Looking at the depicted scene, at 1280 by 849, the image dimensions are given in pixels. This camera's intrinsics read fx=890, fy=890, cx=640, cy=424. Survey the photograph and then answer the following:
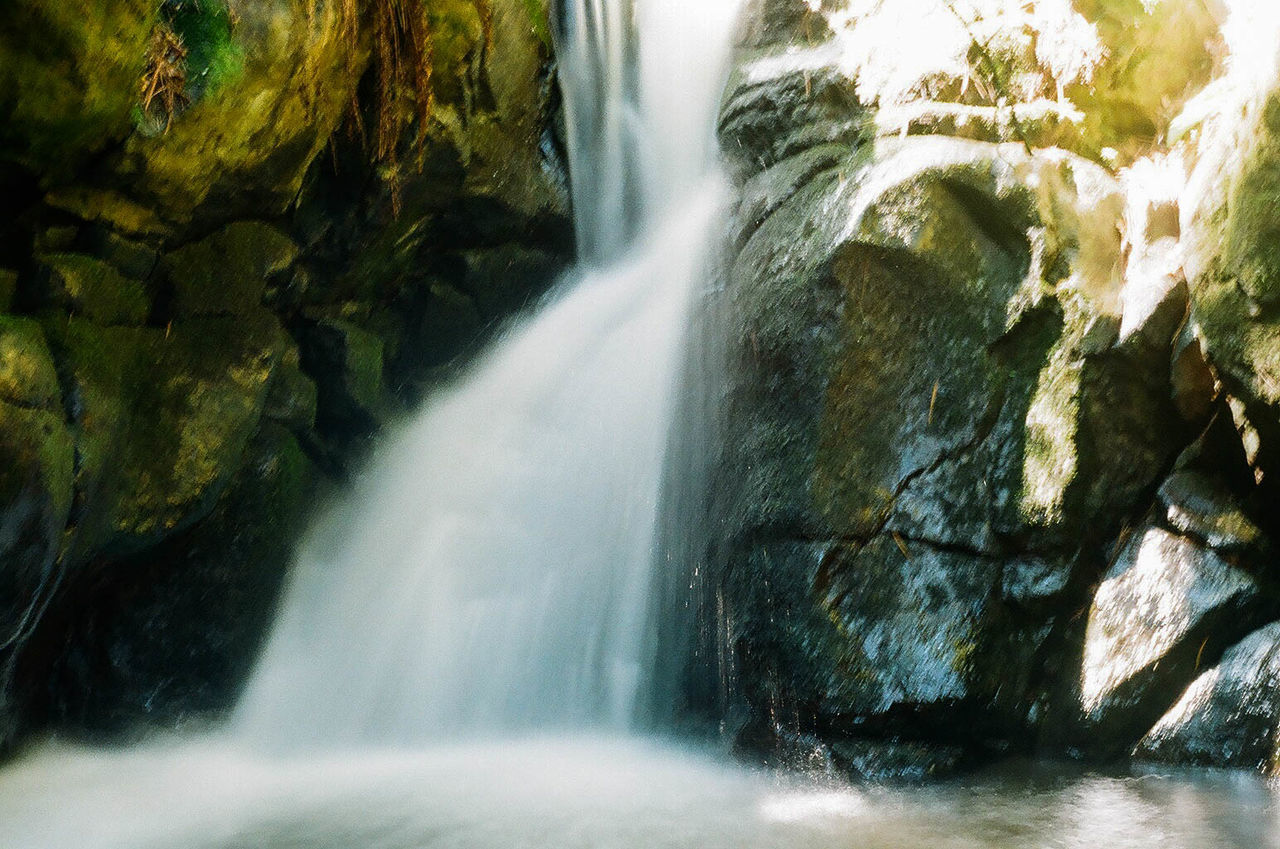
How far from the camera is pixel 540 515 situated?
6.10m

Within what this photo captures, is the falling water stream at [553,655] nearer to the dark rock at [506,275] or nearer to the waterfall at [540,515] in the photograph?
the waterfall at [540,515]

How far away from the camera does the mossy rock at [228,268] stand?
5020 millimetres

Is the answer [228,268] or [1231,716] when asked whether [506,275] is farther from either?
[1231,716]

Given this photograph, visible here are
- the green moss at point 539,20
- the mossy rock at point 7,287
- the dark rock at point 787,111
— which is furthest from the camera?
the green moss at point 539,20

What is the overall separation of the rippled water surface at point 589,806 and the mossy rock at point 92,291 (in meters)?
2.40

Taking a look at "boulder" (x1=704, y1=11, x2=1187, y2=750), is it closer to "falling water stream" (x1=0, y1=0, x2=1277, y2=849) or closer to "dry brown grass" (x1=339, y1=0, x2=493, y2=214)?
"falling water stream" (x1=0, y1=0, x2=1277, y2=849)

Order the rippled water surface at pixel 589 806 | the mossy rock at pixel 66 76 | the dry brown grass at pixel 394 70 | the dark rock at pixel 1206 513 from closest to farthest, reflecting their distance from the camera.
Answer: the rippled water surface at pixel 589 806
the mossy rock at pixel 66 76
the dark rock at pixel 1206 513
the dry brown grass at pixel 394 70

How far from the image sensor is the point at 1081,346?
479 centimetres

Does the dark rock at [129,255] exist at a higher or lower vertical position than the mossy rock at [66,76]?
lower

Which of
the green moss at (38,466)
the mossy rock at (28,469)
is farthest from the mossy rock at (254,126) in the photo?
the green moss at (38,466)

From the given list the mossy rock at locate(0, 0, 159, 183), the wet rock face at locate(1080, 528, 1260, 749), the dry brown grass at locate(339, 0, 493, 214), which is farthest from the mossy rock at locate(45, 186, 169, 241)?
the wet rock face at locate(1080, 528, 1260, 749)

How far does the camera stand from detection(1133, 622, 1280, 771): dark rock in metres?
4.12

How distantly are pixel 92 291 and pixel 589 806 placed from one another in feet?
11.4

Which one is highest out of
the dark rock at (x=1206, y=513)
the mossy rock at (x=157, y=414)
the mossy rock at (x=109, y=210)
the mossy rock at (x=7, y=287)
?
the mossy rock at (x=109, y=210)
